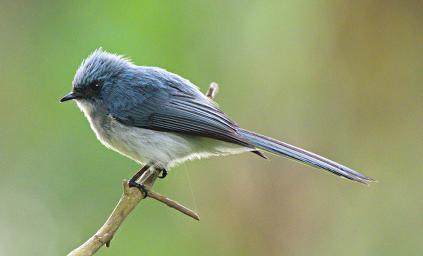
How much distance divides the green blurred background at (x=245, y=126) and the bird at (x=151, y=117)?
4.83 feet

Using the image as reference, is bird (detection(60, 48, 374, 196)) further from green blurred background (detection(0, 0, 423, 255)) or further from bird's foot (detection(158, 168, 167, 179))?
green blurred background (detection(0, 0, 423, 255))

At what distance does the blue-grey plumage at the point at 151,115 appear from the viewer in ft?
16.1

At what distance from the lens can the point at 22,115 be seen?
6871 millimetres

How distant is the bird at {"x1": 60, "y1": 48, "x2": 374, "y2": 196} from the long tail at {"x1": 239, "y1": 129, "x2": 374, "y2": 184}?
0.4 inches

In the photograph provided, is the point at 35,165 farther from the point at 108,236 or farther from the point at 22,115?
the point at 108,236

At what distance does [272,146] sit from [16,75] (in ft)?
10.1

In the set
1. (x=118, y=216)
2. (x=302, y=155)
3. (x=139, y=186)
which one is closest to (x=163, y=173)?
(x=139, y=186)

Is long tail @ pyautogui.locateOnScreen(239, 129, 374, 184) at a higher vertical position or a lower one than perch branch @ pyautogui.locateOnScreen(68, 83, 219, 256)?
higher

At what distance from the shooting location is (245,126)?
692 centimetres

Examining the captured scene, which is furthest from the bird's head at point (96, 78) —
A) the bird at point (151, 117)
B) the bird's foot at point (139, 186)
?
the bird's foot at point (139, 186)

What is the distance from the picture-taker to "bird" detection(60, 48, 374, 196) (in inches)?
193

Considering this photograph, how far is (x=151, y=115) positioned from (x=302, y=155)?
3.42ft

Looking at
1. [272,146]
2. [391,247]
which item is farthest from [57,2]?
[391,247]

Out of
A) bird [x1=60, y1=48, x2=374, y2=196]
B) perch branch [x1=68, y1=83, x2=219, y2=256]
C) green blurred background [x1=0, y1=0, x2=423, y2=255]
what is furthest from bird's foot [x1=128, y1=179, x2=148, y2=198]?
green blurred background [x1=0, y1=0, x2=423, y2=255]
